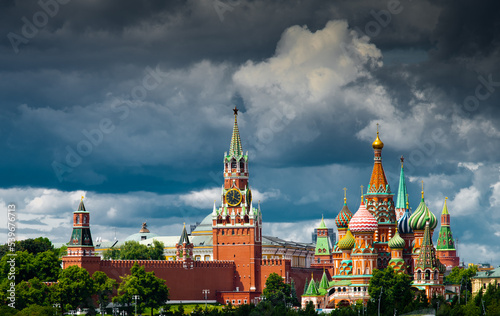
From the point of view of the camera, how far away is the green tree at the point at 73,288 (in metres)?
141

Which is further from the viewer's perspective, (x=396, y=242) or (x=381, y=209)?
(x=381, y=209)

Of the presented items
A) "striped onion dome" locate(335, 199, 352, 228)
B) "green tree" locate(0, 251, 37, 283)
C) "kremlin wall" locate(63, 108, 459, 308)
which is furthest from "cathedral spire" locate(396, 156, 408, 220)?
"green tree" locate(0, 251, 37, 283)

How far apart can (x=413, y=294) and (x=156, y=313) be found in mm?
32667

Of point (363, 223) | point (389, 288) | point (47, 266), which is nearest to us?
point (389, 288)

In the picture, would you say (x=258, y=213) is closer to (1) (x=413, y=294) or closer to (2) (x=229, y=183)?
(2) (x=229, y=183)

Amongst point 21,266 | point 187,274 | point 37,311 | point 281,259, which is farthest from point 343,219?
point 37,311

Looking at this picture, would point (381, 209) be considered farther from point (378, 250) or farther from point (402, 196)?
point (402, 196)

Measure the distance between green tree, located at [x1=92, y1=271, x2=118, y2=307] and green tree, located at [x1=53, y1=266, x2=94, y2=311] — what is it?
6.51ft

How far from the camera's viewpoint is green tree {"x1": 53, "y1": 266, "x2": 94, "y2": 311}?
14077 centimetres

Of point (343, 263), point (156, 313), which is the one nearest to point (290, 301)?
point (343, 263)

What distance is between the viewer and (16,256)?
14812 centimetres

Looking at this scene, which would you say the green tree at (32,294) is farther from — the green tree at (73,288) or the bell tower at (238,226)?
the bell tower at (238,226)

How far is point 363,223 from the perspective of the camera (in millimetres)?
154125

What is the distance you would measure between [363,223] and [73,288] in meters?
38.9
